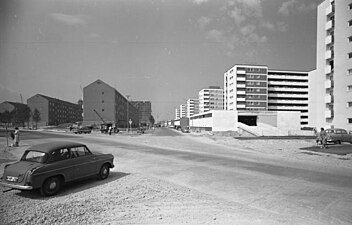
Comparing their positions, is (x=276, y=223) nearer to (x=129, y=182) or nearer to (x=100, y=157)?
(x=129, y=182)

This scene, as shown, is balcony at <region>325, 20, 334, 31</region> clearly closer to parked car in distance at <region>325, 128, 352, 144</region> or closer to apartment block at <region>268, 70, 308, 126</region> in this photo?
parked car in distance at <region>325, 128, 352, 144</region>

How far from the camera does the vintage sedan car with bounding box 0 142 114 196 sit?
6625 mm

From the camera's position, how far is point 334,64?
155 ft

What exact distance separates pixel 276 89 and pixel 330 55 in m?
49.3

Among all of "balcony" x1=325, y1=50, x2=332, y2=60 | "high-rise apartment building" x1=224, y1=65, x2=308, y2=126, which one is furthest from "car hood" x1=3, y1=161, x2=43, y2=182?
"high-rise apartment building" x1=224, y1=65, x2=308, y2=126

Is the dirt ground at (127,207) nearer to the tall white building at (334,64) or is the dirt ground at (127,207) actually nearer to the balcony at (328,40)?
the tall white building at (334,64)

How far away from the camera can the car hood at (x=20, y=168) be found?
6.68 metres

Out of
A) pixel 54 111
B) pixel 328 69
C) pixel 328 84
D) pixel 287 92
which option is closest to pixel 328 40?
pixel 328 69

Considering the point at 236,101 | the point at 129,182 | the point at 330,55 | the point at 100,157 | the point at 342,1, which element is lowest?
the point at 129,182

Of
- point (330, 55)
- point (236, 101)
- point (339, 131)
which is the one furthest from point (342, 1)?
point (236, 101)

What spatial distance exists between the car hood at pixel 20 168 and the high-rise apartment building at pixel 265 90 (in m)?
90.8

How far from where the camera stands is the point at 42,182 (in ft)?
22.3

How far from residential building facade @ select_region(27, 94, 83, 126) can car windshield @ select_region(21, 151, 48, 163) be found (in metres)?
65.4

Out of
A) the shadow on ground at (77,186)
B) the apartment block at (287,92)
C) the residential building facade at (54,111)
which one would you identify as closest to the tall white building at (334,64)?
the apartment block at (287,92)
